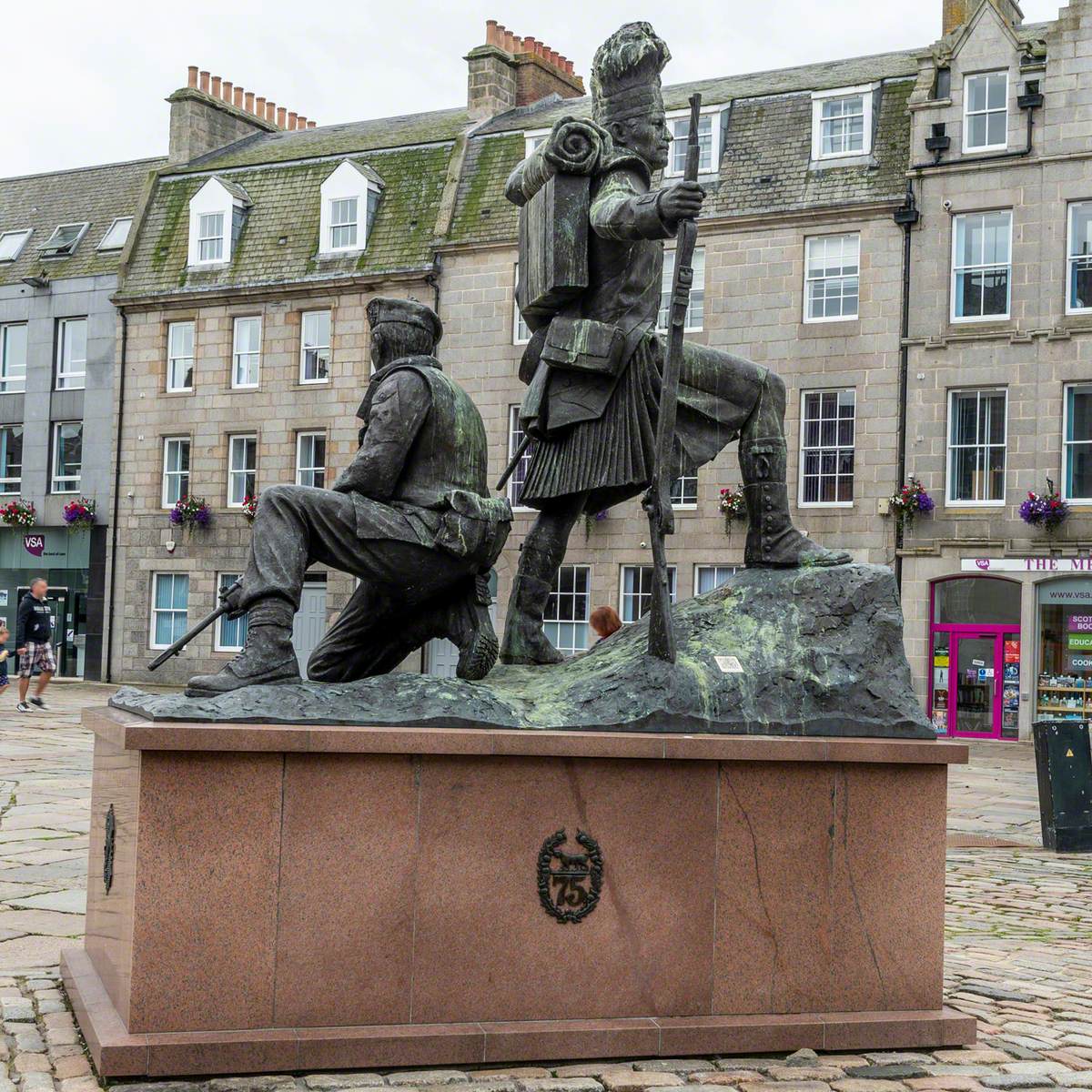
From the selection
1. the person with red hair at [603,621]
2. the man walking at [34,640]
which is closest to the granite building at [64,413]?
the man walking at [34,640]

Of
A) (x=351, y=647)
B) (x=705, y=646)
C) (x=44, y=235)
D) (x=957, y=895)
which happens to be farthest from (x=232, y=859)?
(x=44, y=235)

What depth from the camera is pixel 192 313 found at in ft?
113

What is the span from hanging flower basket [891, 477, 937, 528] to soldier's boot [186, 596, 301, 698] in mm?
21640

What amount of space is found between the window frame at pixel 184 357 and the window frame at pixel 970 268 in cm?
1623

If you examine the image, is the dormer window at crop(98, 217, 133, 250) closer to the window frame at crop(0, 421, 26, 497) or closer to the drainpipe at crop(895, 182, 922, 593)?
the window frame at crop(0, 421, 26, 497)

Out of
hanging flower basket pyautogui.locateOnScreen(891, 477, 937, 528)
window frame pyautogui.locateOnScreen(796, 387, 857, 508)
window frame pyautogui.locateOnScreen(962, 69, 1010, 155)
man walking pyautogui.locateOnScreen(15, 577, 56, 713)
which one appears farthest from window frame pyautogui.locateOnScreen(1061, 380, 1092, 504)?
man walking pyautogui.locateOnScreen(15, 577, 56, 713)

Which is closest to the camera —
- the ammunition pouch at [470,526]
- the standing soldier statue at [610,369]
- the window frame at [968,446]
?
the ammunition pouch at [470,526]

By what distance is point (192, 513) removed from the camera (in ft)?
110

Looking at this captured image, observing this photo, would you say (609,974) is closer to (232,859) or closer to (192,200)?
(232,859)

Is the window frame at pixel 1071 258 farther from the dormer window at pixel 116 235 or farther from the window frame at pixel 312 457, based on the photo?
the dormer window at pixel 116 235

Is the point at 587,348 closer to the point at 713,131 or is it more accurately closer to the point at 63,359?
the point at 713,131

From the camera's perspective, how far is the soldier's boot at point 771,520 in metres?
6.70

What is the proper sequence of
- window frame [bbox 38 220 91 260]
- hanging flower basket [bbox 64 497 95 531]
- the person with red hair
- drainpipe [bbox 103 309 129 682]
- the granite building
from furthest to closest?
window frame [bbox 38 220 91 260] < the granite building < hanging flower basket [bbox 64 497 95 531] < drainpipe [bbox 103 309 129 682] < the person with red hair

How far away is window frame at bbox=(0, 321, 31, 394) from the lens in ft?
120
